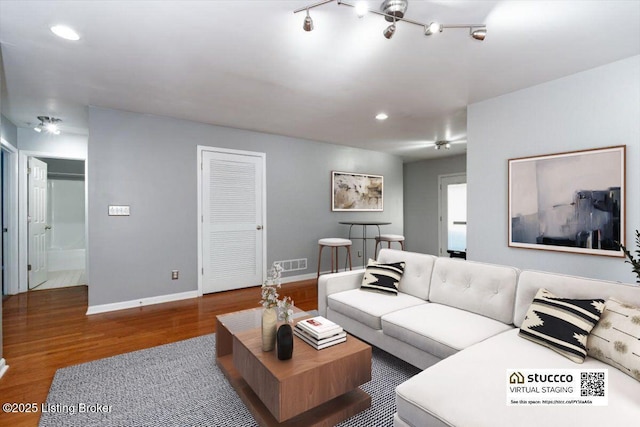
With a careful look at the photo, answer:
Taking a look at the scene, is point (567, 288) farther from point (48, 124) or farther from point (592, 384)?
point (48, 124)

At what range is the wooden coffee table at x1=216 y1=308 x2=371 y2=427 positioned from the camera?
1.48 metres

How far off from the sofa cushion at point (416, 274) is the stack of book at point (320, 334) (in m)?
1.09

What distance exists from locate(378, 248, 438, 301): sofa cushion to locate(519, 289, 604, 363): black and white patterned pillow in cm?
92

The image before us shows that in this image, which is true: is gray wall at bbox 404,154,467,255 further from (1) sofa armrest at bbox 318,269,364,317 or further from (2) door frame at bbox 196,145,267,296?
(1) sofa armrest at bbox 318,269,364,317

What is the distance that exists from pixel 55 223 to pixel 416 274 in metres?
8.12

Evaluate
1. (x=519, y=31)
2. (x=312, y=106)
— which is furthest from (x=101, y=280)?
(x=519, y=31)

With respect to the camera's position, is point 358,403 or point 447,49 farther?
point 447,49

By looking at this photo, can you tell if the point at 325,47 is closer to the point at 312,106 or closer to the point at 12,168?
the point at 312,106

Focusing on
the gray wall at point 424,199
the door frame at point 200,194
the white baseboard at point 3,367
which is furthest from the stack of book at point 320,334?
the gray wall at point 424,199

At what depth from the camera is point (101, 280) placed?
141 inches

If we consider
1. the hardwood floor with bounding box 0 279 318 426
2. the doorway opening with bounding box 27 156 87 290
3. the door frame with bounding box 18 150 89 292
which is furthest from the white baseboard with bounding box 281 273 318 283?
the doorway opening with bounding box 27 156 87 290

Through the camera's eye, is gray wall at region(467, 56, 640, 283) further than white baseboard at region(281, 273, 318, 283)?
No

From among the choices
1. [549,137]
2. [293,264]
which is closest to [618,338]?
[549,137]

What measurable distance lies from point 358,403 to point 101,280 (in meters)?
3.35
